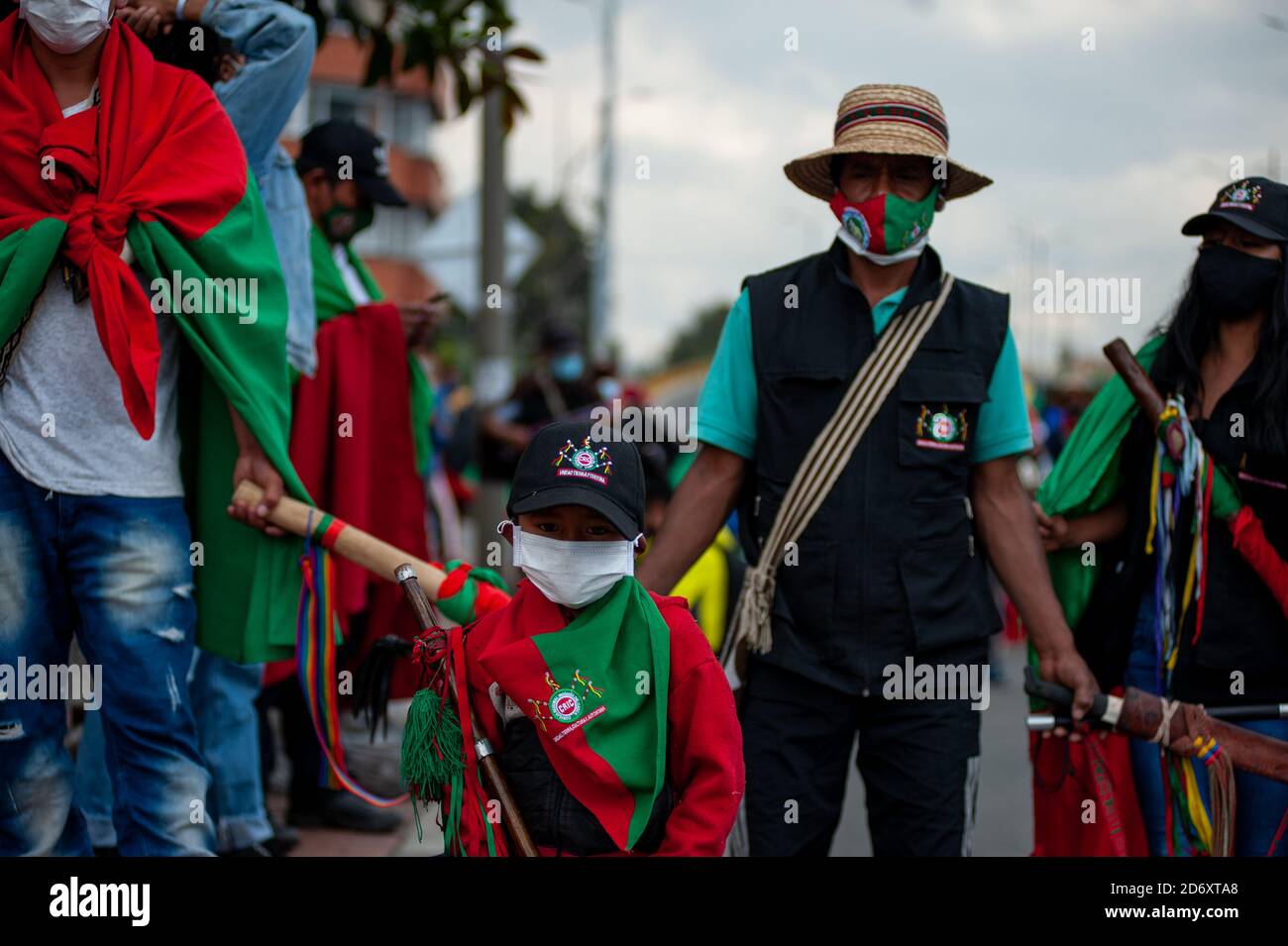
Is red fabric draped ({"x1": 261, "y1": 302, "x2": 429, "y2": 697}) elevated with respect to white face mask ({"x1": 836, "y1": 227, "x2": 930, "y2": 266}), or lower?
lower

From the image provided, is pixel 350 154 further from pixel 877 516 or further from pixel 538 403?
pixel 538 403

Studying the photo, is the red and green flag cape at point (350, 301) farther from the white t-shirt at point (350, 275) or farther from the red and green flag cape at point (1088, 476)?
the red and green flag cape at point (1088, 476)

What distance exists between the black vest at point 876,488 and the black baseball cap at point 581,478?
782 millimetres

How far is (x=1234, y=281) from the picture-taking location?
12.6ft

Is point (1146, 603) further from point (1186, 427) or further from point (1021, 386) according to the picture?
point (1021, 386)

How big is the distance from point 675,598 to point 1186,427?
5.25 feet

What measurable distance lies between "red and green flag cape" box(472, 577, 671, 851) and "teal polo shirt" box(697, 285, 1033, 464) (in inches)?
38.5

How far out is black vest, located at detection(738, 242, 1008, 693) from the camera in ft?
11.7

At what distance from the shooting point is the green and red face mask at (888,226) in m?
3.64

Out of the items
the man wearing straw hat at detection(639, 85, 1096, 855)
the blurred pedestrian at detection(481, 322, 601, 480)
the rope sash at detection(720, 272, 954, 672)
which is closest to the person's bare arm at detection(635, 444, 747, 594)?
the man wearing straw hat at detection(639, 85, 1096, 855)
